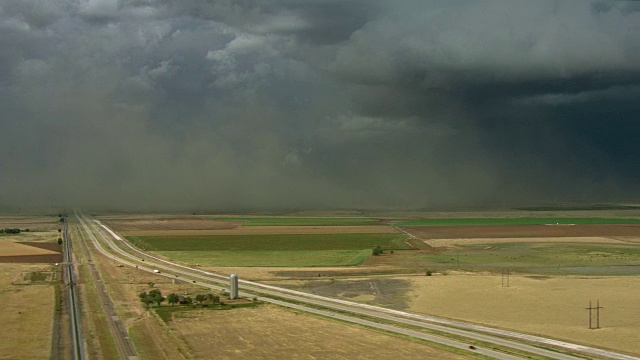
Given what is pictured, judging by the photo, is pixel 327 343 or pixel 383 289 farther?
pixel 383 289

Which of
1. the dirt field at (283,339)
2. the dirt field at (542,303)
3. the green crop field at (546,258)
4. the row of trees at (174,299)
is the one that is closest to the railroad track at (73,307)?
the row of trees at (174,299)

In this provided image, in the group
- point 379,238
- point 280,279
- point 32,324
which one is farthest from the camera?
point 379,238

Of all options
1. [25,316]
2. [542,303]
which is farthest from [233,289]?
[542,303]

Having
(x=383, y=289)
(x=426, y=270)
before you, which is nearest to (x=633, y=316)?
(x=383, y=289)

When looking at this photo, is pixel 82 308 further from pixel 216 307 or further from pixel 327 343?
pixel 327 343

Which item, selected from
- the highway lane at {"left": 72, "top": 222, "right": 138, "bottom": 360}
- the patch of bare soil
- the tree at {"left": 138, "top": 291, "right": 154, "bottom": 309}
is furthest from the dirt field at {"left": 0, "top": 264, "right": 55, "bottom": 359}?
the patch of bare soil

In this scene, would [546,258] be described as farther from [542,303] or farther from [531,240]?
[542,303]
